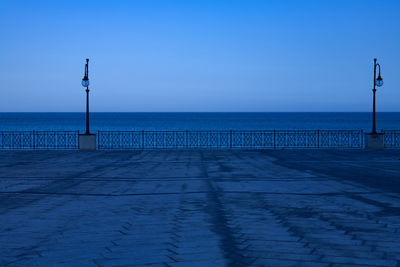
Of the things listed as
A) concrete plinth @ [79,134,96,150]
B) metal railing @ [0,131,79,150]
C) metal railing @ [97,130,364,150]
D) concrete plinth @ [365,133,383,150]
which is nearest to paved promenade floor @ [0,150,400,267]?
concrete plinth @ [79,134,96,150]

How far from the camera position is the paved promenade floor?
4.88 m

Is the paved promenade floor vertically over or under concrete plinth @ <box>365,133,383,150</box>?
under

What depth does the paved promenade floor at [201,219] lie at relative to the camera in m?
4.88

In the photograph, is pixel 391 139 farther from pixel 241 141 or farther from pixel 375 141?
pixel 241 141

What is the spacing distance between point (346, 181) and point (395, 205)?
11.1 feet

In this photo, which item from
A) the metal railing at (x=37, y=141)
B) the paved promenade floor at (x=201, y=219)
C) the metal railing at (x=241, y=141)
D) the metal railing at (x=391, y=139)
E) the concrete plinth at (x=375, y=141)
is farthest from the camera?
the metal railing at (x=241, y=141)

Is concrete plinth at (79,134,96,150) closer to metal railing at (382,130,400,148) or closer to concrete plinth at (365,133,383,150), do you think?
concrete plinth at (365,133,383,150)

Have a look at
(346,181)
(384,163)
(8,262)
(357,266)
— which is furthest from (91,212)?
(384,163)

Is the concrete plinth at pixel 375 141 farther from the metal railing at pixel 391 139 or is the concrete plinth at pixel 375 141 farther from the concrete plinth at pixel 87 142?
the concrete plinth at pixel 87 142

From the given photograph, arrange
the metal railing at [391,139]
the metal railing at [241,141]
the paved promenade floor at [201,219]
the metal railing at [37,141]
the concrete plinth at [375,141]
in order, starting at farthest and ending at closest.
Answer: the metal railing at [241,141], the metal railing at [391,139], the metal railing at [37,141], the concrete plinth at [375,141], the paved promenade floor at [201,219]

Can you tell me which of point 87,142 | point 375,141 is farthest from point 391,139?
point 87,142

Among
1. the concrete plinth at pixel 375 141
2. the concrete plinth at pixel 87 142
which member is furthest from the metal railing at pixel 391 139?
the concrete plinth at pixel 87 142

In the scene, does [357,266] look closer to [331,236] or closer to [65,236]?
[331,236]

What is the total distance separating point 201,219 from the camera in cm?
671
